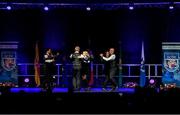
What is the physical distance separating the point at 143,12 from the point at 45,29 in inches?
176

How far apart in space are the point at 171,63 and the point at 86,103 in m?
8.95

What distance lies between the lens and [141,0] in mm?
18938

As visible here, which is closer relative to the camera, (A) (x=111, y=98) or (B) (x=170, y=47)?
(A) (x=111, y=98)

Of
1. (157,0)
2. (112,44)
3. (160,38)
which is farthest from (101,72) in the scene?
(157,0)

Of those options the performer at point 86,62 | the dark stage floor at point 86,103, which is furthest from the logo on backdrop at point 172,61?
the dark stage floor at point 86,103

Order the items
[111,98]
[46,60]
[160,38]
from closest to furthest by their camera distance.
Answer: [111,98] → [46,60] → [160,38]

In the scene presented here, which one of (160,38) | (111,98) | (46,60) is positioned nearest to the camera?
(111,98)

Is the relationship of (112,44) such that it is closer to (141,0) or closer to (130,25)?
(130,25)

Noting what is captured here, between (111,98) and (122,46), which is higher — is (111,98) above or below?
below

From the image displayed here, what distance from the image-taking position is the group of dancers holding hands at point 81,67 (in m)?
17.9

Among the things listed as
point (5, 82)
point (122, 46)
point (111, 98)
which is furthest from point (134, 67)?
point (111, 98)

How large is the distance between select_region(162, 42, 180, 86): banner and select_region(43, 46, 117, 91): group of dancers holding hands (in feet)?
7.75

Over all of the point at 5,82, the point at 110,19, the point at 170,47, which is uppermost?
the point at 110,19

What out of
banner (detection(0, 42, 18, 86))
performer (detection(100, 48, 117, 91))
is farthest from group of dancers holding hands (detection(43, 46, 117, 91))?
banner (detection(0, 42, 18, 86))
